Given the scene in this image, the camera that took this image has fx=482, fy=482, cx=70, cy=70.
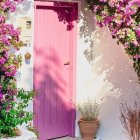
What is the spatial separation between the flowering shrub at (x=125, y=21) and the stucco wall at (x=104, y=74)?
35.3 inches

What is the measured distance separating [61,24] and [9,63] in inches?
89.5

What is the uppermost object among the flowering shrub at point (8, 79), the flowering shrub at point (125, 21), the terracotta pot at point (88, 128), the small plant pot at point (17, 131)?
the flowering shrub at point (125, 21)

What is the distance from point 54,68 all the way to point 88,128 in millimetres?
1173

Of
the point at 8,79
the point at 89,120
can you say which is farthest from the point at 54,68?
the point at 8,79

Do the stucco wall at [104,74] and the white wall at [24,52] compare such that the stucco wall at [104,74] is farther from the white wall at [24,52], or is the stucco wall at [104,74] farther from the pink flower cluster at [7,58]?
the pink flower cluster at [7,58]

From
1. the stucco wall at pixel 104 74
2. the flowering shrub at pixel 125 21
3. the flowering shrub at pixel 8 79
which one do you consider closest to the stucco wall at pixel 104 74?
the stucco wall at pixel 104 74

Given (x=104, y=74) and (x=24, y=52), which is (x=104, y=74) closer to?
(x=104, y=74)

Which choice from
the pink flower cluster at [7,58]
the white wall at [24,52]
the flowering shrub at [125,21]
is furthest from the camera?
the white wall at [24,52]

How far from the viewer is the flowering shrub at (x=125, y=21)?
6434mm

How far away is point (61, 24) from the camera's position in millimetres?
8211

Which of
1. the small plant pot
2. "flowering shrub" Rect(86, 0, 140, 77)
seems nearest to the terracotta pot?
"flowering shrub" Rect(86, 0, 140, 77)

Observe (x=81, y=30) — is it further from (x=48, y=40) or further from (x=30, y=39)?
(x=30, y=39)

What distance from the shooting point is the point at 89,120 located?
8234 mm

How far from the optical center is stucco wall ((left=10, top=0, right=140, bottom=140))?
7.84 metres
